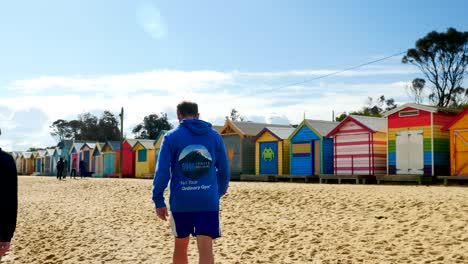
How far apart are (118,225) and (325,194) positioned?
555 cm

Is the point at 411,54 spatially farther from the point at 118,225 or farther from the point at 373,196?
the point at 118,225

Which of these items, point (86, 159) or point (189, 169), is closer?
point (189, 169)

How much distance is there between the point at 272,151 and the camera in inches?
1029

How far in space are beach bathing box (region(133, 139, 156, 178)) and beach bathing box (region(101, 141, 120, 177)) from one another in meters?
4.14

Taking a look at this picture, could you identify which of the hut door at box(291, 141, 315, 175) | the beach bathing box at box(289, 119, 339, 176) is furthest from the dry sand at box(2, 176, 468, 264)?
the hut door at box(291, 141, 315, 175)

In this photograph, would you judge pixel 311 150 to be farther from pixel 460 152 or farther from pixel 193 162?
pixel 193 162

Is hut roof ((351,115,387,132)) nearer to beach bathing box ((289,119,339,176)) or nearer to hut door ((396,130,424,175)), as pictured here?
hut door ((396,130,424,175))

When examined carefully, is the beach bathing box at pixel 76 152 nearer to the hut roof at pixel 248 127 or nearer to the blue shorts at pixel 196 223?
the hut roof at pixel 248 127

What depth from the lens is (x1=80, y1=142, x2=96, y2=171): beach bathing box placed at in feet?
155

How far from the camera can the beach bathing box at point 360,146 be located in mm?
21406

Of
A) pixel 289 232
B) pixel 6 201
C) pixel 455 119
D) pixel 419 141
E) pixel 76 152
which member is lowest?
pixel 289 232

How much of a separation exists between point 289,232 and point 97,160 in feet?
126

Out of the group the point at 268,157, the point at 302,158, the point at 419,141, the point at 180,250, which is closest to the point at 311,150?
the point at 302,158

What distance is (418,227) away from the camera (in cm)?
927
